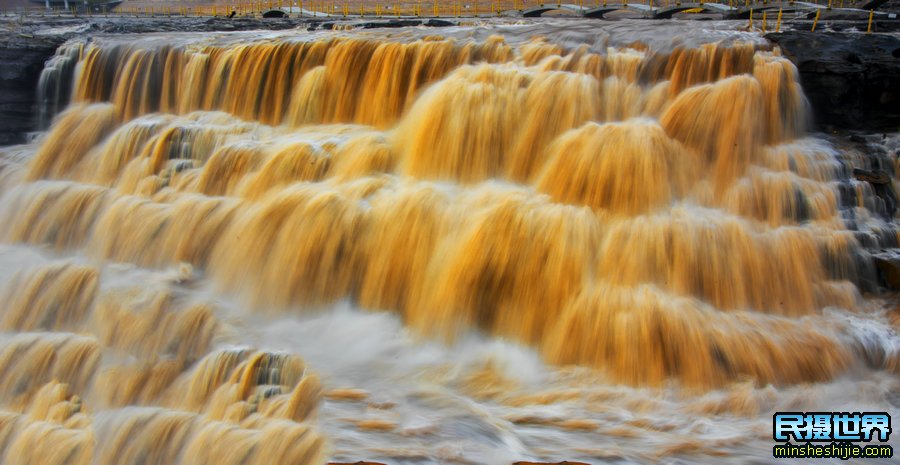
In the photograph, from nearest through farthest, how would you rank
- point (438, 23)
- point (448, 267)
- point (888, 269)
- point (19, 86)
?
point (888, 269) → point (448, 267) → point (19, 86) → point (438, 23)

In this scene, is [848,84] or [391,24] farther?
[391,24]

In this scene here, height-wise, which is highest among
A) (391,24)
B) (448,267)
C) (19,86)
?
(391,24)

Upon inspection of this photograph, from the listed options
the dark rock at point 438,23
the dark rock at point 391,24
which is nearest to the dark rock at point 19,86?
the dark rock at point 391,24

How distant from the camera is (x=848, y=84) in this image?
872cm

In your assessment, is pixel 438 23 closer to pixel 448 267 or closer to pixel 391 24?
pixel 391 24

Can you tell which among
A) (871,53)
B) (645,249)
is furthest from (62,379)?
(871,53)

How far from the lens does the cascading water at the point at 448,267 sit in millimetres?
Answer: 5875

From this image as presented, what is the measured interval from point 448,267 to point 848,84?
17.8 ft

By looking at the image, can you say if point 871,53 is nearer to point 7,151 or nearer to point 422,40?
point 422,40

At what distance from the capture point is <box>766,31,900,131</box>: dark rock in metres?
8.62

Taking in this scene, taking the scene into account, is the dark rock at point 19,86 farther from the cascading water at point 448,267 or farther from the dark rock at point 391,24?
the dark rock at point 391,24

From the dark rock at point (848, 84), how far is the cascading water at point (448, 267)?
0.40m

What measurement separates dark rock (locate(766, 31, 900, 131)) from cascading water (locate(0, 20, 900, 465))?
398 millimetres

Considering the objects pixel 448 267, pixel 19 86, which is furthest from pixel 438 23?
pixel 448 267
